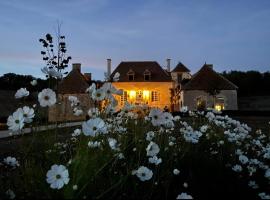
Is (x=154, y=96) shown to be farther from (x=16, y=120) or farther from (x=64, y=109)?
(x=16, y=120)

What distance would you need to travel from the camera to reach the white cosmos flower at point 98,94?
12.8 feet

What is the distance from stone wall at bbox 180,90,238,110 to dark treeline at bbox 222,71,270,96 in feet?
55.9

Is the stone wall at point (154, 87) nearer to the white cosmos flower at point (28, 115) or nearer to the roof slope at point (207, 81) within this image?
the roof slope at point (207, 81)

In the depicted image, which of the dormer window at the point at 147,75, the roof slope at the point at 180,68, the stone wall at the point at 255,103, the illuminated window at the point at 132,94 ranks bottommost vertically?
the stone wall at the point at 255,103

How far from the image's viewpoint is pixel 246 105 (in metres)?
52.8

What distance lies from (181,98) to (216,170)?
40761 mm

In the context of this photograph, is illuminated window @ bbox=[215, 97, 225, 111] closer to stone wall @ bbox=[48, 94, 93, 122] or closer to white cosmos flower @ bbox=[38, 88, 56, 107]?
stone wall @ bbox=[48, 94, 93, 122]

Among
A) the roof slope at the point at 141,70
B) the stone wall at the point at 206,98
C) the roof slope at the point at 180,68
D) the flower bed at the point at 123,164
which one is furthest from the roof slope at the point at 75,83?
the flower bed at the point at 123,164

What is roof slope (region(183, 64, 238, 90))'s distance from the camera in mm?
42775

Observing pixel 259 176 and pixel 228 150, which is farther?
pixel 228 150

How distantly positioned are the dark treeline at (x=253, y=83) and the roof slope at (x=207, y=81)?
53.5 ft

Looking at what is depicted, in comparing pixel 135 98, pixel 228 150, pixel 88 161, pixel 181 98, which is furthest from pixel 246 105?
pixel 88 161

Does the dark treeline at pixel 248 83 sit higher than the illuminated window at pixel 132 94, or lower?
higher

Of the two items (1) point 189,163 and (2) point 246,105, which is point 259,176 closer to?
(1) point 189,163
